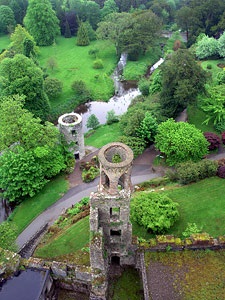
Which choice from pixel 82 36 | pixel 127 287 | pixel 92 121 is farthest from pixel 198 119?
pixel 82 36

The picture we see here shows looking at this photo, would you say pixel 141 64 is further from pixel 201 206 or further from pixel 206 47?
pixel 201 206

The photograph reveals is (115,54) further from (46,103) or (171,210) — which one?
(171,210)

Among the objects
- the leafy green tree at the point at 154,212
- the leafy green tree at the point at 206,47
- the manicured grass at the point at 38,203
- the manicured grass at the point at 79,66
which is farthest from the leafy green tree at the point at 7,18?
the leafy green tree at the point at 154,212

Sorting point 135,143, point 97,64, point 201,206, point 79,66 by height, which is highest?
point 135,143

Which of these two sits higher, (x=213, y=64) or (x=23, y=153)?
(x=23, y=153)

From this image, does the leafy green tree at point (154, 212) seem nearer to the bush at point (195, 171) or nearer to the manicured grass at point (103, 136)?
the bush at point (195, 171)

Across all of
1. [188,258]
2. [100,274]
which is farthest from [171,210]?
[100,274]

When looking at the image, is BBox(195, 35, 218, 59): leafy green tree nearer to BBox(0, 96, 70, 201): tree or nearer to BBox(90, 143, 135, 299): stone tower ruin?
BBox(0, 96, 70, 201): tree
